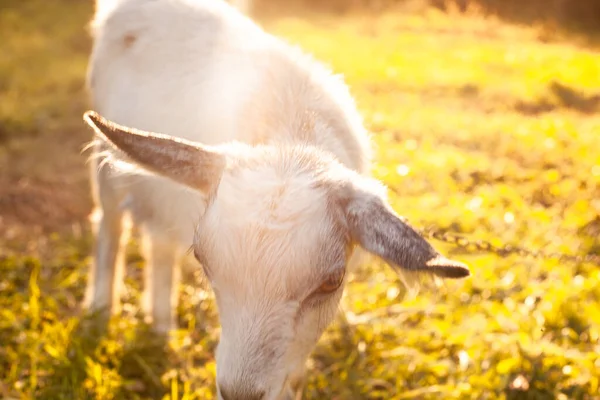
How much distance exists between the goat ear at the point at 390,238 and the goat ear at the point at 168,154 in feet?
2.03

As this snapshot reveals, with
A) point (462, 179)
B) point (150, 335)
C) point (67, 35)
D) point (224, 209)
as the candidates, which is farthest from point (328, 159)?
point (67, 35)

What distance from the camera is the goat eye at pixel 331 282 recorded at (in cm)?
256

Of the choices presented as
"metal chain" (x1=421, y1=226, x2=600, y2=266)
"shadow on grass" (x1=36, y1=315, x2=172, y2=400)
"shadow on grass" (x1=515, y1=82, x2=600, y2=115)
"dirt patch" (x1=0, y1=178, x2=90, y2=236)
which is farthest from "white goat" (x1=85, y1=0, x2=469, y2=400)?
"shadow on grass" (x1=515, y1=82, x2=600, y2=115)

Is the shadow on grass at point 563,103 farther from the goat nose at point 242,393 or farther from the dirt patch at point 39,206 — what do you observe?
the goat nose at point 242,393

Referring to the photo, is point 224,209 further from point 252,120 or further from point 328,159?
point 252,120

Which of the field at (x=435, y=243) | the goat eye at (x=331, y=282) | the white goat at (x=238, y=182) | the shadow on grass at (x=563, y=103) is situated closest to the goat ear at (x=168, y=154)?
the white goat at (x=238, y=182)

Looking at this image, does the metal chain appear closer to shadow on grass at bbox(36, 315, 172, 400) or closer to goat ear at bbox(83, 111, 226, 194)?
goat ear at bbox(83, 111, 226, 194)

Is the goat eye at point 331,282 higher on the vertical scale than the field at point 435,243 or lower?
higher

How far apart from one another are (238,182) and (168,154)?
354 mm

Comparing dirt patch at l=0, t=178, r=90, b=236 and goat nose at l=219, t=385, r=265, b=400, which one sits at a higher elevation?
goat nose at l=219, t=385, r=265, b=400

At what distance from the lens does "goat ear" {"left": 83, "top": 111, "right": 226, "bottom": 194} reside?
2.63 meters

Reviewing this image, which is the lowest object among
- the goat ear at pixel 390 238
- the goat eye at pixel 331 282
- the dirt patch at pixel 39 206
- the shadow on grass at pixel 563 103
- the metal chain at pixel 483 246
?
the dirt patch at pixel 39 206

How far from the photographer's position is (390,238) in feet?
7.60

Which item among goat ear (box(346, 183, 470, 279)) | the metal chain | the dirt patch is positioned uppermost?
goat ear (box(346, 183, 470, 279))
